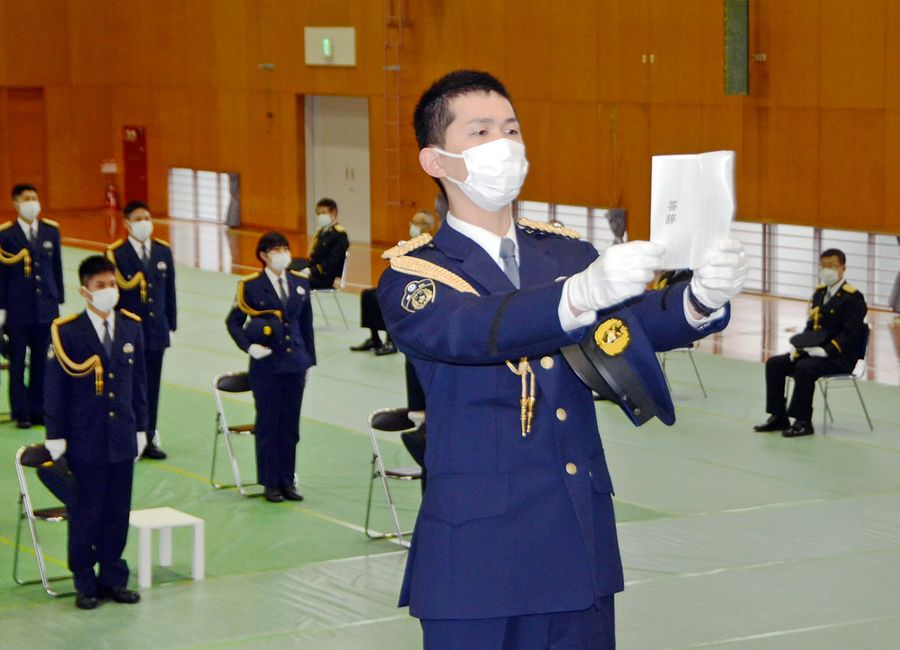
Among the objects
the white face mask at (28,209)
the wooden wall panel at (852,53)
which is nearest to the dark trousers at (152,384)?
the white face mask at (28,209)

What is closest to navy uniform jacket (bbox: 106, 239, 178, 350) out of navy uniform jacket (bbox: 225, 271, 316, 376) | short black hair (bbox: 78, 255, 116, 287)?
navy uniform jacket (bbox: 225, 271, 316, 376)

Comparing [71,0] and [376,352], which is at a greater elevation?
[71,0]

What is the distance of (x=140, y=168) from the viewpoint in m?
34.0

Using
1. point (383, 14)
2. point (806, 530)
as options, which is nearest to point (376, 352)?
point (806, 530)

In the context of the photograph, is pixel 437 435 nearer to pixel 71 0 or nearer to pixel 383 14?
pixel 383 14

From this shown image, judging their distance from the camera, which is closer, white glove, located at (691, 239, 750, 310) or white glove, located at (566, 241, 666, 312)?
white glove, located at (566, 241, 666, 312)

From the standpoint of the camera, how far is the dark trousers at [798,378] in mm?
12664

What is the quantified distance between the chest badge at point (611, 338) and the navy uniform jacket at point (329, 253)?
48.2 feet

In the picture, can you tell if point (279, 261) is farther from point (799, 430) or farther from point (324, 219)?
point (324, 219)

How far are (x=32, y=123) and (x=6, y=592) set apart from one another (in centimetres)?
2689

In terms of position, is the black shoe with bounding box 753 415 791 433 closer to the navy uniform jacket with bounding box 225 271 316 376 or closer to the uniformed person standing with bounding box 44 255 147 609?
the navy uniform jacket with bounding box 225 271 316 376

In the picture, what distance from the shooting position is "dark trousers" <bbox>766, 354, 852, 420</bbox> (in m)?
12.7

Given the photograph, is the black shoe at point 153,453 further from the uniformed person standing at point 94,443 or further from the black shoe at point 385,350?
the black shoe at point 385,350

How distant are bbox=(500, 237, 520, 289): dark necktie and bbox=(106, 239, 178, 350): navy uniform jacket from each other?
29.9 feet
